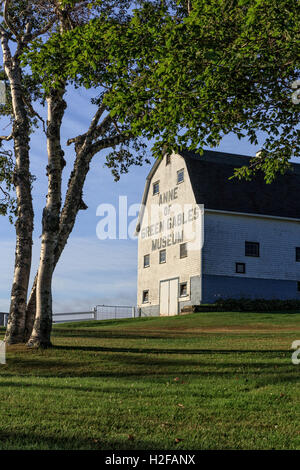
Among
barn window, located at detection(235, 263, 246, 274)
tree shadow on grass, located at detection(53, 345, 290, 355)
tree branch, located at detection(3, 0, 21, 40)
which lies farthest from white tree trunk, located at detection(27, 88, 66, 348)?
barn window, located at detection(235, 263, 246, 274)

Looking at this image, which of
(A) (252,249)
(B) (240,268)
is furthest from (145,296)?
(A) (252,249)

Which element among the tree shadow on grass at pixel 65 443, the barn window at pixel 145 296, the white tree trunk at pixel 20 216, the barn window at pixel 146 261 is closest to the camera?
the tree shadow on grass at pixel 65 443

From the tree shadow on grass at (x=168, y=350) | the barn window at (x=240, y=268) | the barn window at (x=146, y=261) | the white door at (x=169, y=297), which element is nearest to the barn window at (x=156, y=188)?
the barn window at (x=146, y=261)

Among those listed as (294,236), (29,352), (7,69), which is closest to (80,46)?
(7,69)

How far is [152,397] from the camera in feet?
32.7

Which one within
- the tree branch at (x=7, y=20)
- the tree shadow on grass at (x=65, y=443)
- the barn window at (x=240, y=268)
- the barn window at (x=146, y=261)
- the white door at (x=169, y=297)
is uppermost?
the tree branch at (x=7, y=20)

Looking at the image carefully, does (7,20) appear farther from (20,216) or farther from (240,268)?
(240,268)

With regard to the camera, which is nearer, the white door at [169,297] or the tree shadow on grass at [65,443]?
the tree shadow on grass at [65,443]

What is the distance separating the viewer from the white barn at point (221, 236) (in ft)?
126

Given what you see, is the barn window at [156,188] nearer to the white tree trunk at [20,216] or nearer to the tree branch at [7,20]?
the tree branch at [7,20]

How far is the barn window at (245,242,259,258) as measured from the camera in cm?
3956

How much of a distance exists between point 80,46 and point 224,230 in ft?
86.8

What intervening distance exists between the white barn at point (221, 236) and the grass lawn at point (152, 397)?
20.3 metres

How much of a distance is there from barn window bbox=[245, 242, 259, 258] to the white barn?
0.08 m
